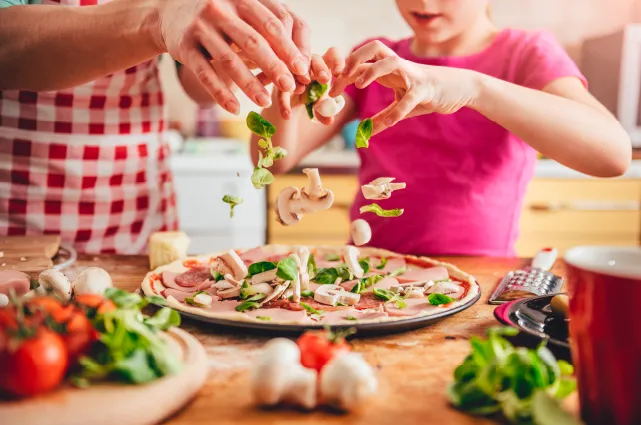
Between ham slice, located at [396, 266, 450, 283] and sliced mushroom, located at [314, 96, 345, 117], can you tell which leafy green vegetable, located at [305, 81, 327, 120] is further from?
ham slice, located at [396, 266, 450, 283]

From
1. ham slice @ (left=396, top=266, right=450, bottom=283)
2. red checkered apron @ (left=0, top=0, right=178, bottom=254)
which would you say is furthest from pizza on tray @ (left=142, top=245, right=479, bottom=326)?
red checkered apron @ (left=0, top=0, right=178, bottom=254)

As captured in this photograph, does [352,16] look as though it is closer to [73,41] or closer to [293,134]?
[293,134]

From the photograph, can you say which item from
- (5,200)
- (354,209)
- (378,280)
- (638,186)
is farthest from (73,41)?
(638,186)

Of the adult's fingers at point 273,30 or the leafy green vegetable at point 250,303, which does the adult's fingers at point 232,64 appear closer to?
the adult's fingers at point 273,30

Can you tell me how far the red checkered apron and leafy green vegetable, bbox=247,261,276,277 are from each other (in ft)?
2.54

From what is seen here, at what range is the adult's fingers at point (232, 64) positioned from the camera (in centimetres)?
97

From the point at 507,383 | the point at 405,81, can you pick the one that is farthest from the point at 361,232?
the point at 507,383

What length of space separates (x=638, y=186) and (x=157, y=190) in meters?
2.42

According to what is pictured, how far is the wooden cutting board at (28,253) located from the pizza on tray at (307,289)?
23cm

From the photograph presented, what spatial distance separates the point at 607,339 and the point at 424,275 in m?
0.64

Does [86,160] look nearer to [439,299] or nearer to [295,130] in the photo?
[295,130]

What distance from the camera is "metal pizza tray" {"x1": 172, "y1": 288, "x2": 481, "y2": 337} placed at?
2.84 feet

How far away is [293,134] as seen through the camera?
1721 millimetres

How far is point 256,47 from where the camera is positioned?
97 cm
